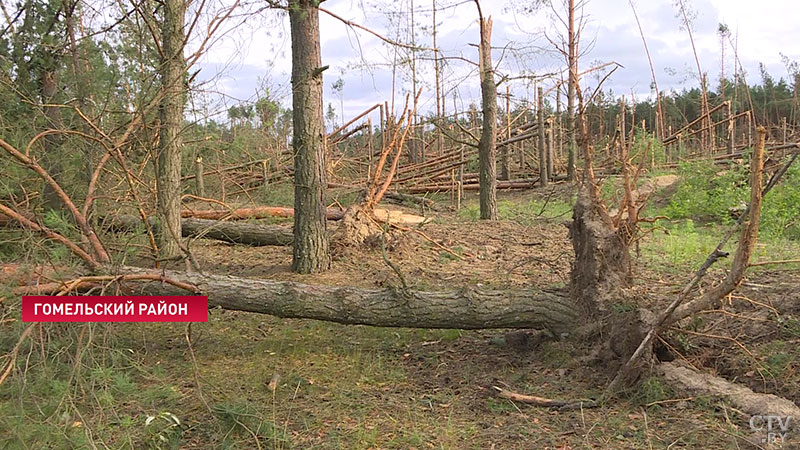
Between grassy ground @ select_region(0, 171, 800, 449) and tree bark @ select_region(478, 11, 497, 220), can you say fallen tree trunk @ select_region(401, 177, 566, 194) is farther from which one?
grassy ground @ select_region(0, 171, 800, 449)

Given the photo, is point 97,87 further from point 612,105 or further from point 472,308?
point 612,105

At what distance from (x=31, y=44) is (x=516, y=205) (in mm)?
8922

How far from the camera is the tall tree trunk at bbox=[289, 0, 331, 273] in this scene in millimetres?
5934

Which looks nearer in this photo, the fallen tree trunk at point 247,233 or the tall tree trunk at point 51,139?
the tall tree trunk at point 51,139

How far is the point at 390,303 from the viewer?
4238mm

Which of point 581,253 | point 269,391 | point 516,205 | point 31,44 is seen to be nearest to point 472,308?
point 581,253

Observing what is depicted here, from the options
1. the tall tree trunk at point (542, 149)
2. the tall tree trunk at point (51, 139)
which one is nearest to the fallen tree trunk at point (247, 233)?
the tall tree trunk at point (51, 139)

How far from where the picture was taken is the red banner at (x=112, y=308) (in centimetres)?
342

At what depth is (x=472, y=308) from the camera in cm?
414

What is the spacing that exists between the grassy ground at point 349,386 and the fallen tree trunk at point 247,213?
3.05 meters

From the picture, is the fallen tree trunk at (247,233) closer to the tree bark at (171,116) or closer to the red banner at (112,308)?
the tree bark at (171,116)

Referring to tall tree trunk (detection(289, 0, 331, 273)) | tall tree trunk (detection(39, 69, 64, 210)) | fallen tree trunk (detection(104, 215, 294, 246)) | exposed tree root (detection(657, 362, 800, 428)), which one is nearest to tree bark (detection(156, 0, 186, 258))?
tall tree trunk (detection(39, 69, 64, 210))

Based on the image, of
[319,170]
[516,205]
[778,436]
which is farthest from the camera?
[516,205]

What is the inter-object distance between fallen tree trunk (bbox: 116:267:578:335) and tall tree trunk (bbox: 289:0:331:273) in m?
1.72
